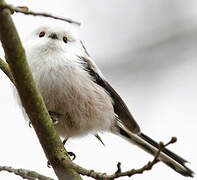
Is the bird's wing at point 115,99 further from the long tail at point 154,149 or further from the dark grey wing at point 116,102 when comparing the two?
the long tail at point 154,149

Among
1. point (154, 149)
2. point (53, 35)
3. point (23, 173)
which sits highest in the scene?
point (53, 35)

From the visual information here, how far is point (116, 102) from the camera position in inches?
136

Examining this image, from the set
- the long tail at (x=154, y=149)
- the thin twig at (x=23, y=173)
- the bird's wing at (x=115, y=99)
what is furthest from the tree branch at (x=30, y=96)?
the long tail at (x=154, y=149)

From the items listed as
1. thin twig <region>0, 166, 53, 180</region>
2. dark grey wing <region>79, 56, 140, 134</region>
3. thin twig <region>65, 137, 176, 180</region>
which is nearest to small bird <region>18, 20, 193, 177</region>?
dark grey wing <region>79, 56, 140, 134</region>

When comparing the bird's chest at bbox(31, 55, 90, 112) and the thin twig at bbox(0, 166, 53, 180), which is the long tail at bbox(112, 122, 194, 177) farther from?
the thin twig at bbox(0, 166, 53, 180)

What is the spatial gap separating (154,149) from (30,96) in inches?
80.0

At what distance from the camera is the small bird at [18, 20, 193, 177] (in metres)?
2.85

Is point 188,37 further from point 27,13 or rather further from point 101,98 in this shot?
point 27,13

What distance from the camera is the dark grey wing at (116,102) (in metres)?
3.26

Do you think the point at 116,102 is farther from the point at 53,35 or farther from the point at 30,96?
the point at 30,96

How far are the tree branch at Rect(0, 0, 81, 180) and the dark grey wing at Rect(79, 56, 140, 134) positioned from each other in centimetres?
104

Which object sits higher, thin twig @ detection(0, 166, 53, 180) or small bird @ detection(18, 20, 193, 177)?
small bird @ detection(18, 20, 193, 177)

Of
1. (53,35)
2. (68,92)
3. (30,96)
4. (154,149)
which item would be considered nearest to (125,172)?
(30,96)

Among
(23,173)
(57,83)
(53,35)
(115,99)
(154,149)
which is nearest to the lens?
(23,173)
